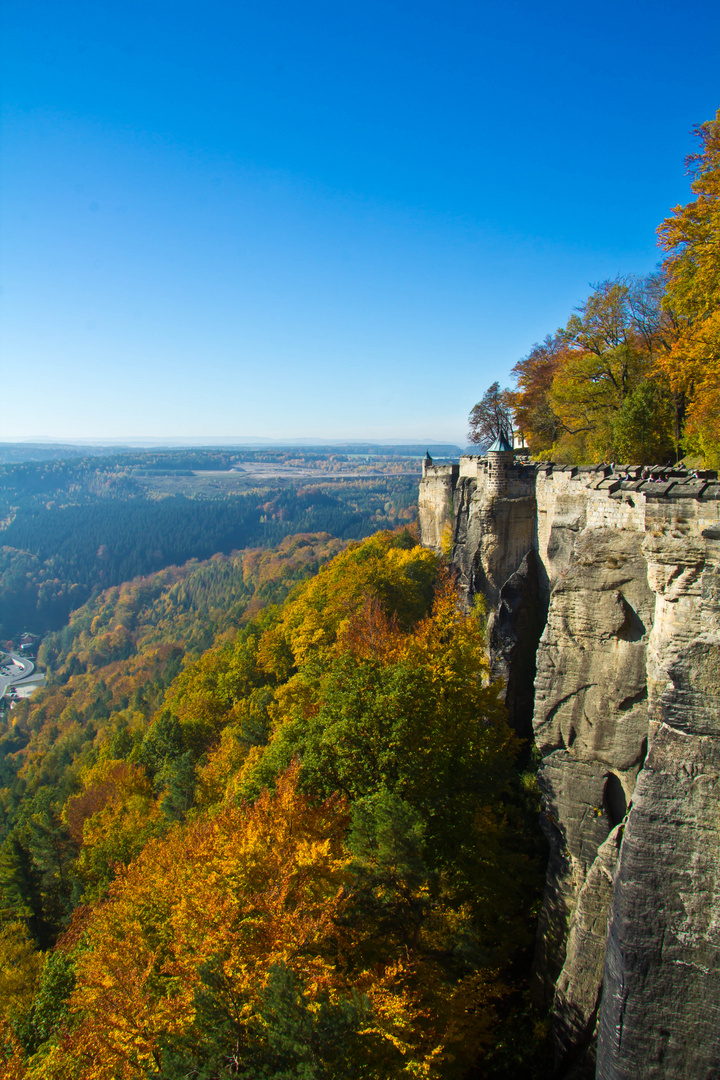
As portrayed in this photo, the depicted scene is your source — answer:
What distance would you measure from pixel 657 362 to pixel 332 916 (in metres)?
18.8

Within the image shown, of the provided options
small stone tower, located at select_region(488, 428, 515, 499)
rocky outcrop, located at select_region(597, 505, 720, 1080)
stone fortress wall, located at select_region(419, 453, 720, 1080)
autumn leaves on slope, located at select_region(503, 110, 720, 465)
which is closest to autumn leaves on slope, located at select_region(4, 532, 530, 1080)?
stone fortress wall, located at select_region(419, 453, 720, 1080)

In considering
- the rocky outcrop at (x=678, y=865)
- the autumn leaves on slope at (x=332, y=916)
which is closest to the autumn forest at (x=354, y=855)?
the autumn leaves on slope at (x=332, y=916)

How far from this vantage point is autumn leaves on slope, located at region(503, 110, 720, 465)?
16.3 metres

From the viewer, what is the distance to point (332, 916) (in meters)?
11.6

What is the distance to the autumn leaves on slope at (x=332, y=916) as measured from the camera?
935 centimetres

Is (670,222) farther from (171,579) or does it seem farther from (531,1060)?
(171,579)

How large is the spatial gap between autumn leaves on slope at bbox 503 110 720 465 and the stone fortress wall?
4.52 m

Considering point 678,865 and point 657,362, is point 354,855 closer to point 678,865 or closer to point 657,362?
point 678,865

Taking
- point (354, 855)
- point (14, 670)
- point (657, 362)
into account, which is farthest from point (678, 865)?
point (14, 670)

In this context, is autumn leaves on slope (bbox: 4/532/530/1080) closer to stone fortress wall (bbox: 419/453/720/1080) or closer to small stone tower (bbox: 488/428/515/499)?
stone fortress wall (bbox: 419/453/720/1080)

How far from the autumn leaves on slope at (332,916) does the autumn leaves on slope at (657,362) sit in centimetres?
1189

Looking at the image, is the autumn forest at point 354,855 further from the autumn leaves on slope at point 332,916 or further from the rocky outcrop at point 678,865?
the rocky outcrop at point 678,865

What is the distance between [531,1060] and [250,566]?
12871 centimetres

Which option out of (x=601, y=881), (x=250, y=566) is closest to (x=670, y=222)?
(x=601, y=881)
